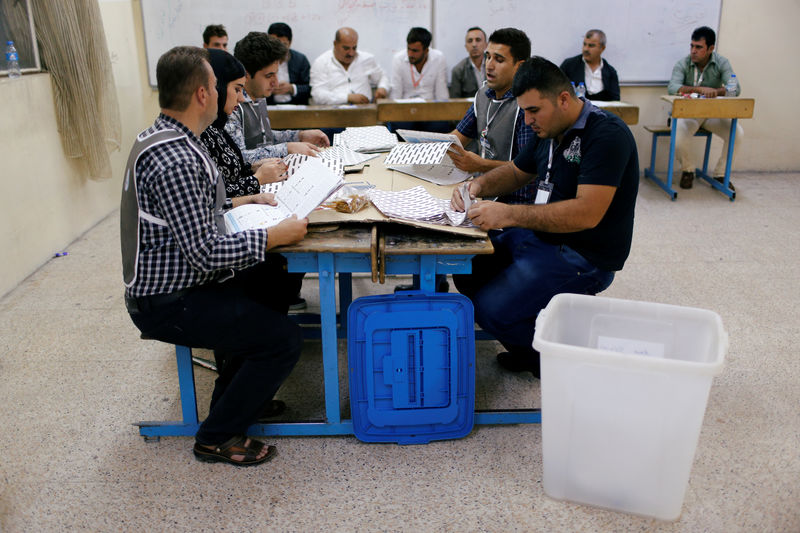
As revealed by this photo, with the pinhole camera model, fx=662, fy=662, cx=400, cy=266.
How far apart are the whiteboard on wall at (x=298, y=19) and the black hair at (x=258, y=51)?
311 centimetres

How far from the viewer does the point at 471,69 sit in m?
5.47

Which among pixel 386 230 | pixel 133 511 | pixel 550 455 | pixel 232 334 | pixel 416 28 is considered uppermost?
pixel 416 28

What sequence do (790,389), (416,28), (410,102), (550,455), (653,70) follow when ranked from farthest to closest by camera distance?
(653,70), (416,28), (410,102), (790,389), (550,455)

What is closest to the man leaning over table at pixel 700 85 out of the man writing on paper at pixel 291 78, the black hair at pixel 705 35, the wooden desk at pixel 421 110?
the black hair at pixel 705 35

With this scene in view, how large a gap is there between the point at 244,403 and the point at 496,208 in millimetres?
936

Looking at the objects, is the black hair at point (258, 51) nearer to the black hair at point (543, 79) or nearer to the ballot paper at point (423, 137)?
the ballot paper at point (423, 137)

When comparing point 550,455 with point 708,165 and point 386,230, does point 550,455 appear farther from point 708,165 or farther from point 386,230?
point 708,165

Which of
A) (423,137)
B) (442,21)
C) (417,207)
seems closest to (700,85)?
(442,21)

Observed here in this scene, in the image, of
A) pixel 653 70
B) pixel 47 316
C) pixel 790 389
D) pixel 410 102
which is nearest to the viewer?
pixel 790 389

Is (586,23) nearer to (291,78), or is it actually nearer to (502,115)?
(291,78)

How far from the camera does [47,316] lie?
304 cm

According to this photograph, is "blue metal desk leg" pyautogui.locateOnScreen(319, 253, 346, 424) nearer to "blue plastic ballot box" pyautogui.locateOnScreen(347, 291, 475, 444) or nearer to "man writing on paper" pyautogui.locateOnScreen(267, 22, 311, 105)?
"blue plastic ballot box" pyautogui.locateOnScreen(347, 291, 475, 444)

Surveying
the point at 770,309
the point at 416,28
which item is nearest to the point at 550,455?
the point at 770,309

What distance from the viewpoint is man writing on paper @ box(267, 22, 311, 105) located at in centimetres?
525
